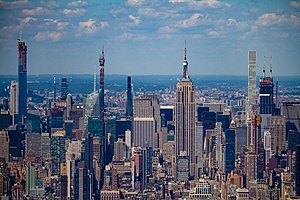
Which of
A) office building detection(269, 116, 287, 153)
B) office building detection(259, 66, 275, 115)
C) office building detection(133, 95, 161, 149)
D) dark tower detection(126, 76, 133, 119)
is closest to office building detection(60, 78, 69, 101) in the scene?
dark tower detection(126, 76, 133, 119)

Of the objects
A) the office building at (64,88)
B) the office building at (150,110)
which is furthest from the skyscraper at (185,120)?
the office building at (64,88)

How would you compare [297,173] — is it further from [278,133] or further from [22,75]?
[22,75]

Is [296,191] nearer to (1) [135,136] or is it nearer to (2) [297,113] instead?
(2) [297,113]

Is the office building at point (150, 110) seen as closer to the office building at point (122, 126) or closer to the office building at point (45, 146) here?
the office building at point (122, 126)

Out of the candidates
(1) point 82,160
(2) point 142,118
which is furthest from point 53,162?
(2) point 142,118

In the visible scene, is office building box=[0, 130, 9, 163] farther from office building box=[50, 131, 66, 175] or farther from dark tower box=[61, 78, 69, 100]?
dark tower box=[61, 78, 69, 100]
